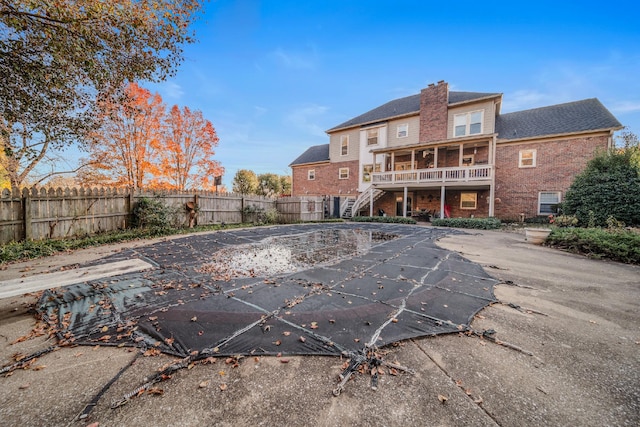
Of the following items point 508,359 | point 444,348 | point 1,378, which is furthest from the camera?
point 444,348

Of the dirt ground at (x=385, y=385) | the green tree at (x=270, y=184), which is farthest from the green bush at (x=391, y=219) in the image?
the green tree at (x=270, y=184)

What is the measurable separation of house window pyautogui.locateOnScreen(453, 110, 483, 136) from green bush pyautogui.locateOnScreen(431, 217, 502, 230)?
258 inches

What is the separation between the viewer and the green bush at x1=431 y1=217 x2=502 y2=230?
510 inches

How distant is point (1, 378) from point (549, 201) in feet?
67.1

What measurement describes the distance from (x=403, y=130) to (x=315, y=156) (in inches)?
357

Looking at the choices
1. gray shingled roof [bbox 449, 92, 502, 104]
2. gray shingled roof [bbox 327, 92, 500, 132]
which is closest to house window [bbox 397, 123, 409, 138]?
gray shingled roof [bbox 327, 92, 500, 132]

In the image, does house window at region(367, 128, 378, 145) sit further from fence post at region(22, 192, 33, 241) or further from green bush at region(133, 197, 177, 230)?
fence post at region(22, 192, 33, 241)

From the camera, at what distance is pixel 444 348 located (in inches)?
92.4

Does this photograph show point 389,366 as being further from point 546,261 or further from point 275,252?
point 546,261

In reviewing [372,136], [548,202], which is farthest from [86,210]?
[548,202]

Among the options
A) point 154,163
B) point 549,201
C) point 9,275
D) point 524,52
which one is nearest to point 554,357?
point 9,275

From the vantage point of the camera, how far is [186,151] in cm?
1962

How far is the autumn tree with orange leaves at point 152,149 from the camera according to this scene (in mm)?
14891

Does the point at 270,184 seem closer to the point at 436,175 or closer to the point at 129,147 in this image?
the point at 129,147
